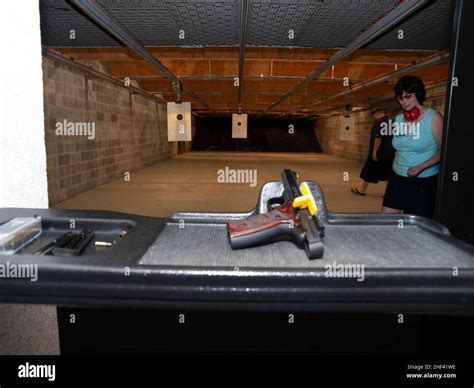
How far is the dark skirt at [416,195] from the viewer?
2.21 meters

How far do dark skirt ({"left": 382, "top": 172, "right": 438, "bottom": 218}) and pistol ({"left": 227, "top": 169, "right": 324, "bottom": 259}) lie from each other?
1524mm

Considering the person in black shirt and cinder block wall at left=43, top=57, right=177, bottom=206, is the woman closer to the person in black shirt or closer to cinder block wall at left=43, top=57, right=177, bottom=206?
the person in black shirt

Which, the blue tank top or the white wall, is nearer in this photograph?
the white wall

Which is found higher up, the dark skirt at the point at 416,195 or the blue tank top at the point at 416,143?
the blue tank top at the point at 416,143

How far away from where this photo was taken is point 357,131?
1264 centimetres

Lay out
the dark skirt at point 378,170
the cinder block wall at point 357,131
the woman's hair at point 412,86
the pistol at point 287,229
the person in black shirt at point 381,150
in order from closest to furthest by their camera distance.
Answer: the pistol at point 287,229 → the woman's hair at point 412,86 → the person in black shirt at point 381,150 → the dark skirt at point 378,170 → the cinder block wall at point 357,131

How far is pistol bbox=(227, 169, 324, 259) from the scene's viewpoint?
868 millimetres

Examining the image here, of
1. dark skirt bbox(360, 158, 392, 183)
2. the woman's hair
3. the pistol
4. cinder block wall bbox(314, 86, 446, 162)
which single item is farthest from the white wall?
cinder block wall bbox(314, 86, 446, 162)

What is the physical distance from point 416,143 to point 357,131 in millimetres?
11011

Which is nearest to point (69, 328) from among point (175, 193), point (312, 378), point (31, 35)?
point (312, 378)

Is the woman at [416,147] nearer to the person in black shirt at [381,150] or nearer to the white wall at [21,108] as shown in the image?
the white wall at [21,108]

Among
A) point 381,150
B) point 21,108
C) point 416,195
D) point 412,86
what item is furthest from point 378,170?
point 21,108

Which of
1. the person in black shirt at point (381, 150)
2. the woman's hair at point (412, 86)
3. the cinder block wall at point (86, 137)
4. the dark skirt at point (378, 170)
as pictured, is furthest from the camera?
the cinder block wall at point (86, 137)

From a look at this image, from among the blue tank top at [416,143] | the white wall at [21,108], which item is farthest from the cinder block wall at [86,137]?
the blue tank top at [416,143]
